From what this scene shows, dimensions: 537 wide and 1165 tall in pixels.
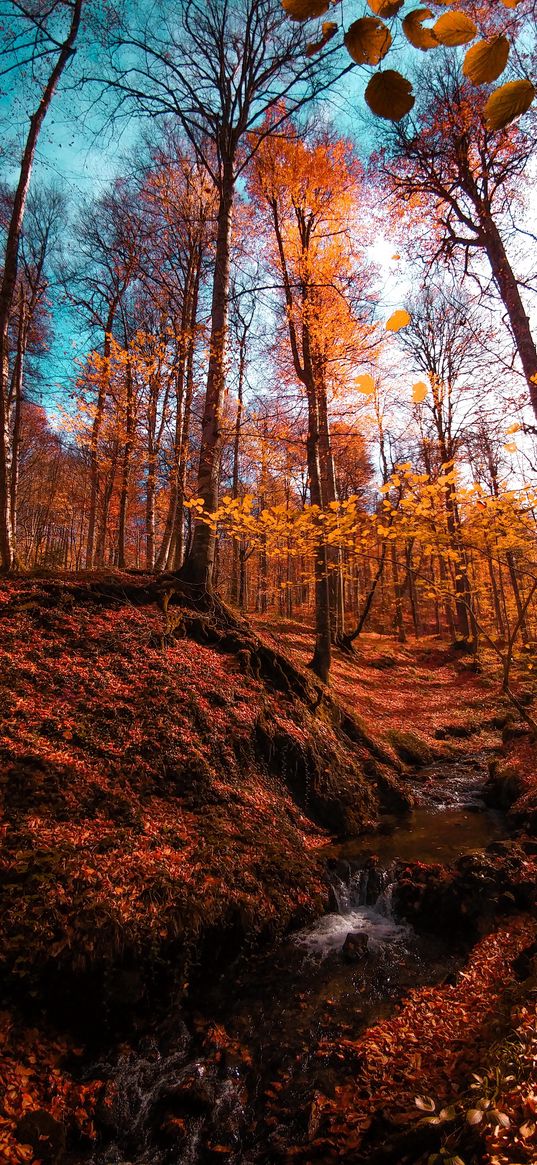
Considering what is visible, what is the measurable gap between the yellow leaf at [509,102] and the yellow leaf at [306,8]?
45cm

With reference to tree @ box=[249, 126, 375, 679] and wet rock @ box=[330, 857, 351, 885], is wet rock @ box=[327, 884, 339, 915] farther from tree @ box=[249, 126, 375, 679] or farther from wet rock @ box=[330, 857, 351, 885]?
tree @ box=[249, 126, 375, 679]

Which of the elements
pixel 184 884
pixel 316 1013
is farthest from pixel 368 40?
pixel 316 1013

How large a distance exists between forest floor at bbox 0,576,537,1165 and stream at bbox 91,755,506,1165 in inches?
1.9

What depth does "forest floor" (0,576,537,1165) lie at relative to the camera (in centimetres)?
247

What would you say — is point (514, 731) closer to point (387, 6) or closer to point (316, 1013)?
point (316, 1013)

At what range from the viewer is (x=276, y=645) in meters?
8.98

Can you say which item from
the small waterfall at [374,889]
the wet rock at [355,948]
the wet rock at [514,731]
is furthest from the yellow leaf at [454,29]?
the wet rock at [514,731]

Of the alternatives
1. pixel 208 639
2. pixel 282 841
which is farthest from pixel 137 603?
pixel 282 841

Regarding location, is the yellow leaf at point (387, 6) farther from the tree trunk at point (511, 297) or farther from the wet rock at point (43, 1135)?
the tree trunk at point (511, 297)

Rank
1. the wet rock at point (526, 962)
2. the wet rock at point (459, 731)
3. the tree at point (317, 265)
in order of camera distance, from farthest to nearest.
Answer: the wet rock at point (459, 731)
the tree at point (317, 265)
the wet rock at point (526, 962)

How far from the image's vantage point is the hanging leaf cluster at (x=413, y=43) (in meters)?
1.02

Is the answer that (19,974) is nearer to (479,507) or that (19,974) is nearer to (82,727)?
(82,727)

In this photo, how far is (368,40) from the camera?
3.93 feet

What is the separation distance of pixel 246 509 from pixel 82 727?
300 centimetres
